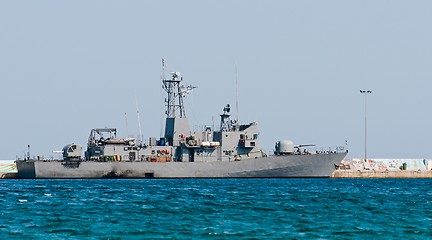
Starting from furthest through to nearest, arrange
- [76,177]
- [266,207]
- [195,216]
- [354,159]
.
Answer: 1. [354,159]
2. [76,177]
3. [266,207]
4. [195,216]

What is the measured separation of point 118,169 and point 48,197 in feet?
103

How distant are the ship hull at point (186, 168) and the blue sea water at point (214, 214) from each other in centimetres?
2272

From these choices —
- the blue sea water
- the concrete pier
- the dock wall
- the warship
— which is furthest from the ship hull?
the blue sea water

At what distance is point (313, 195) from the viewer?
61000 mm

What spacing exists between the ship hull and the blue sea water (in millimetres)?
22724

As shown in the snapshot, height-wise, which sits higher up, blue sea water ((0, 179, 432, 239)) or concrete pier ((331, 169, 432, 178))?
concrete pier ((331, 169, 432, 178))

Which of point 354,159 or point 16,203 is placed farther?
point 354,159

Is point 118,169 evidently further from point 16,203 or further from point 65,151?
point 16,203

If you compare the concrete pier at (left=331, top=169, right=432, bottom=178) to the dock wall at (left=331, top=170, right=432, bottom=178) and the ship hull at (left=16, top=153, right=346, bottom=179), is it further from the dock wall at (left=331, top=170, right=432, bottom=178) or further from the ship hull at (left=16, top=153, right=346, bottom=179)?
the ship hull at (left=16, top=153, right=346, bottom=179)

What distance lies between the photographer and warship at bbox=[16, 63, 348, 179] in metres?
89.7

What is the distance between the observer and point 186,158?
91.9 metres

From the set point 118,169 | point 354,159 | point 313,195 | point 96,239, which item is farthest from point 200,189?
point 354,159

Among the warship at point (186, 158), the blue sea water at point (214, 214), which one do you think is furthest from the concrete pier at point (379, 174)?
the blue sea water at point (214, 214)

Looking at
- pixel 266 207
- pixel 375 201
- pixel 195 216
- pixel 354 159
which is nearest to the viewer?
pixel 195 216
